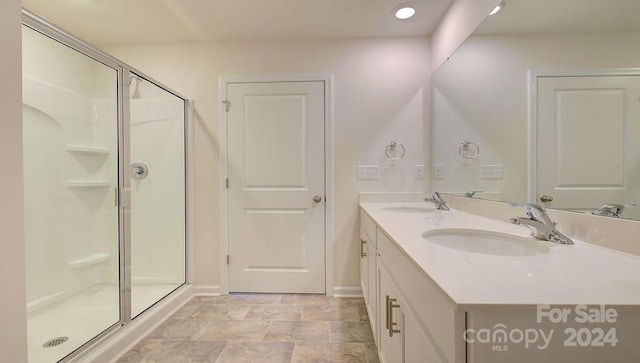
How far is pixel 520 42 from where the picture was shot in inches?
47.8

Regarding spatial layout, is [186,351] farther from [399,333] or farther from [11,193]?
[399,333]

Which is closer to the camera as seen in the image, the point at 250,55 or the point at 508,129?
the point at 508,129

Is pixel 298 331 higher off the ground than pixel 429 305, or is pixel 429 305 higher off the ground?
pixel 429 305

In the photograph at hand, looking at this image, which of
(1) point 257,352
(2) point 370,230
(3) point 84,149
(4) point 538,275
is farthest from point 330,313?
(3) point 84,149

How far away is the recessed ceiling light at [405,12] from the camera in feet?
6.24

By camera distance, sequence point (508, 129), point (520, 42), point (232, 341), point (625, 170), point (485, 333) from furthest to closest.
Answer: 1. point (232, 341)
2. point (508, 129)
3. point (520, 42)
4. point (625, 170)
5. point (485, 333)

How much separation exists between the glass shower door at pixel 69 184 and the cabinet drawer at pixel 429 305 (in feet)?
6.20

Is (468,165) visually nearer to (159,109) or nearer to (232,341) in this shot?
(232,341)

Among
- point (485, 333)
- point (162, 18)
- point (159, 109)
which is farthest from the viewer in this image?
point (159, 109)

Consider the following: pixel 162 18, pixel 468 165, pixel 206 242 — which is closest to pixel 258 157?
pixel 206 242

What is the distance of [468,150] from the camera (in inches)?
68.2

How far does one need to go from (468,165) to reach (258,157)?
1670 millimetres

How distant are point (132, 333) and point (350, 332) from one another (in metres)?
1.43

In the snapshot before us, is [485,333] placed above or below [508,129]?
below
